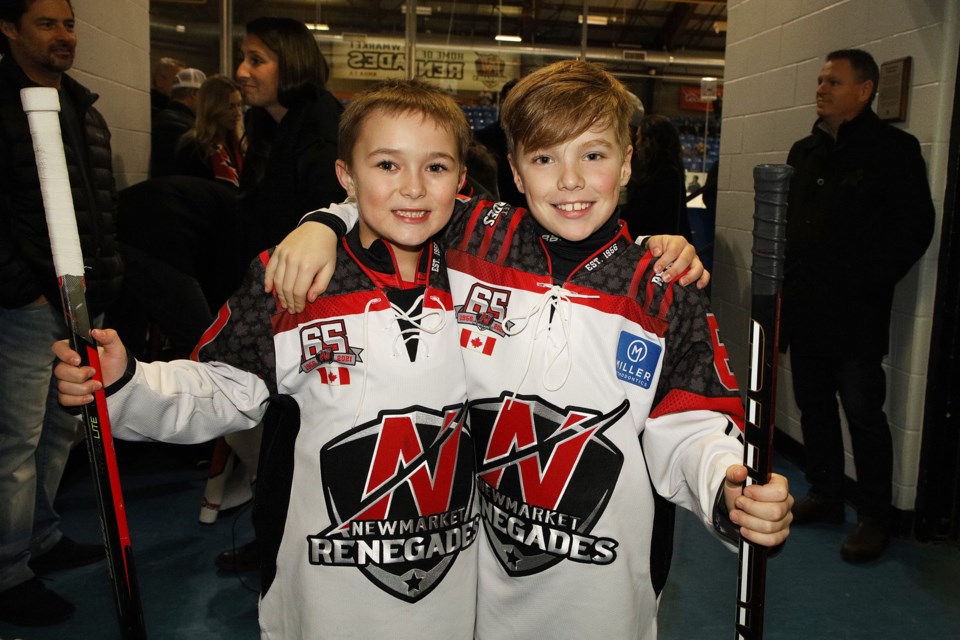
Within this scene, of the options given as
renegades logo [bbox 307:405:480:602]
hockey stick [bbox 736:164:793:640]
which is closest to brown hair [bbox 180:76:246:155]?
renegades logo [bbox 307:405:480:602]

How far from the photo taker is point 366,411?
131cm

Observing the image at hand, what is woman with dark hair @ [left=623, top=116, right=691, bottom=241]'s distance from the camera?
3.83 m

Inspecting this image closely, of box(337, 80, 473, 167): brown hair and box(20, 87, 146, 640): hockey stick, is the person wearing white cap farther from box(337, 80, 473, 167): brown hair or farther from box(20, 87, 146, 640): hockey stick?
box(20, 87, 146, 640): hockey stick

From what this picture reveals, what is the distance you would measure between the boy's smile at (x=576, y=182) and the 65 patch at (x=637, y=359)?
0.19 metres

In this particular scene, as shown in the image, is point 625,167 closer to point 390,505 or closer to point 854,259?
point 390,505

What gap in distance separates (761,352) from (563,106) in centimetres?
61

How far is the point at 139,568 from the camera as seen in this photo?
2.74 meters

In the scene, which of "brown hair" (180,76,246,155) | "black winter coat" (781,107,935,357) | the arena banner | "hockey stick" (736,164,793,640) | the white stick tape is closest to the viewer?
"hockey stick" (736,164,793,640)

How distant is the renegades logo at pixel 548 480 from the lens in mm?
1317

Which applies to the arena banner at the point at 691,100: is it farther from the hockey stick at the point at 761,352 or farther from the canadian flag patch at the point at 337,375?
the hockey stick at the point at 761,352

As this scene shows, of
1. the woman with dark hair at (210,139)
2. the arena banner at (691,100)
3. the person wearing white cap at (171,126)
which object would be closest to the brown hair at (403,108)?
the woman with dark hair at (210,139)

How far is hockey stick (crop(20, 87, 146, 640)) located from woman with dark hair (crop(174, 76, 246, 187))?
2569 mm

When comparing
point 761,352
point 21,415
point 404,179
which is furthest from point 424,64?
point 761,352

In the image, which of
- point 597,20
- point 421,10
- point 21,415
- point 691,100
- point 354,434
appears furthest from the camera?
point 691,100
